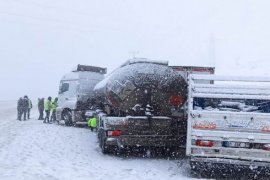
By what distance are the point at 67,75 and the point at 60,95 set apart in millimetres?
1116

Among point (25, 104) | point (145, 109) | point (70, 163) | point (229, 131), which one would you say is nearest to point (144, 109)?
point (145, 109)

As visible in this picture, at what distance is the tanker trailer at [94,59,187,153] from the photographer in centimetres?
1261

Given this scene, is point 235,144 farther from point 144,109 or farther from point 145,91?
point 145,91

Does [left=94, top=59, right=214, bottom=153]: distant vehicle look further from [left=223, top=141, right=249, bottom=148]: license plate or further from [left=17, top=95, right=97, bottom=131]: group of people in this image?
[left=17, top=95, right=97, bottom=131]: group of people

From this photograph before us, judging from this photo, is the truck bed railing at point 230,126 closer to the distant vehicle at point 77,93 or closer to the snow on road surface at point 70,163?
the snow on road surface at point 70,163

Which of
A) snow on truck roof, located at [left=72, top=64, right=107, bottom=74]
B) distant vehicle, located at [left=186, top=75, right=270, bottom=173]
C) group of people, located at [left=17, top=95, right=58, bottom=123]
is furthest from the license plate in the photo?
group of people, located at [left=17, top=95, right=58, bottom=123]

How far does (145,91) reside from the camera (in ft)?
42.6

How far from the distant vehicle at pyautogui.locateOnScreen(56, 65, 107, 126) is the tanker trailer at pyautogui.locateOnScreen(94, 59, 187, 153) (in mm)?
9532

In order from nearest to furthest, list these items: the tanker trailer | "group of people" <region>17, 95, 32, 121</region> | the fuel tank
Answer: the tanker trailer
the fuel tank
"group of people" <region>17, 95, 32, 121</region>

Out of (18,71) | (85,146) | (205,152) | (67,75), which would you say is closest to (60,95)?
(67,75)

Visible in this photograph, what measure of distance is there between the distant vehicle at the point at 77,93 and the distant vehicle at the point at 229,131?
12.9 meters

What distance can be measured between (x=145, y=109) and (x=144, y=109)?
0.12 feet

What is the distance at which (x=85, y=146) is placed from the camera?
1509cm

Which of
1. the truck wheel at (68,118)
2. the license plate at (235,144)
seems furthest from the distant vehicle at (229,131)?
the truck wheel at (68,118)
